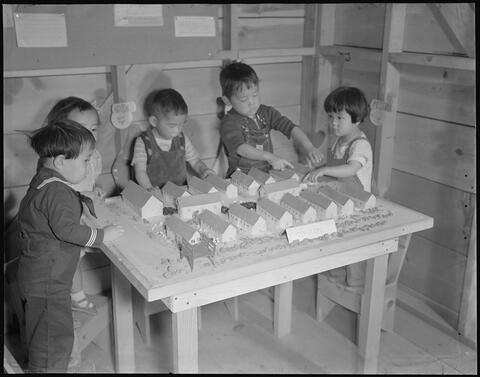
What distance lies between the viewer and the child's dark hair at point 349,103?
2.21 meters

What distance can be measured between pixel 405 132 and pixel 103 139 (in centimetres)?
137

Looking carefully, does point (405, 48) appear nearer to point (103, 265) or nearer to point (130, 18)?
point (130, 18)

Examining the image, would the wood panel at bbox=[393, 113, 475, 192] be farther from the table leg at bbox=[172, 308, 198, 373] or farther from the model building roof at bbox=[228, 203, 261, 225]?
the table leg at bbox=[172, 308, 198, 373]

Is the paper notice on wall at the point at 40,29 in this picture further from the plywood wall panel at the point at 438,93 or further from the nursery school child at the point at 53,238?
the plywood wall panel at the point at 438,93

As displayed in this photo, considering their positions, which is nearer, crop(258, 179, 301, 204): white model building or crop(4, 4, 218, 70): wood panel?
crop(258, 179, 301, 204): white model building

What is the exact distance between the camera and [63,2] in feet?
7.31

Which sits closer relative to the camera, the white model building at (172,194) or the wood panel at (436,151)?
the white model building at (172,194)

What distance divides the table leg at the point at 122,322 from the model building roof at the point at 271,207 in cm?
56

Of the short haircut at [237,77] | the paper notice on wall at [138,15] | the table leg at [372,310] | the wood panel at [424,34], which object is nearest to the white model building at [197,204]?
the table leg at [372,310]

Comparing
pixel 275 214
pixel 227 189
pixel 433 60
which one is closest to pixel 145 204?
pixel 227 189

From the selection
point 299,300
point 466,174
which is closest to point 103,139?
point 299,300

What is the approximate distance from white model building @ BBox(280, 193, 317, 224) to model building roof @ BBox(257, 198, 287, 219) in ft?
0.13

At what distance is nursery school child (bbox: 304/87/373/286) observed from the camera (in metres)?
2.17

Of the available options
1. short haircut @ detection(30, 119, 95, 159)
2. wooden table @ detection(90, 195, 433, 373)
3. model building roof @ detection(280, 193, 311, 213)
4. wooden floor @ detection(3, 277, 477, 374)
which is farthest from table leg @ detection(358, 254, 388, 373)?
short haircut @ detection(30, 119, 95, 159)
